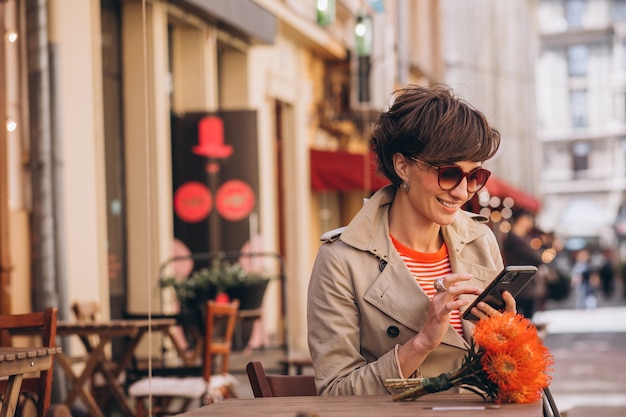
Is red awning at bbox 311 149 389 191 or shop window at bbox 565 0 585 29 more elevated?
shop window at bbox 565 0 585 29

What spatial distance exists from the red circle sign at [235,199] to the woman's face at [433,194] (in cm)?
914

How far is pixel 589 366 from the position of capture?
1452 centimetres

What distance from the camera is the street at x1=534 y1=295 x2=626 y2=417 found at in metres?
10.1

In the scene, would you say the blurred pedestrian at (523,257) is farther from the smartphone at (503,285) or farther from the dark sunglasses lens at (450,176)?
the smartphone at (503,285)

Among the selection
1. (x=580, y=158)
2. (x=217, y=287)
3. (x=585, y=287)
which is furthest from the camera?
(x=580, y=158)

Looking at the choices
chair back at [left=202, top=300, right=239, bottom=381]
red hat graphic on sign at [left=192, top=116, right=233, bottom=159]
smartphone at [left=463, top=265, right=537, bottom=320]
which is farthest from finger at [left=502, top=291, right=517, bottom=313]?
red hat graphic on sign at [left=192, top=116, right=233, bottom=159]

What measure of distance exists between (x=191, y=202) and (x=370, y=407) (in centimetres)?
960

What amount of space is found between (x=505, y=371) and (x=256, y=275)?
7567 millimetres

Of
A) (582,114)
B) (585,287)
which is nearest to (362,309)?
(585,287)

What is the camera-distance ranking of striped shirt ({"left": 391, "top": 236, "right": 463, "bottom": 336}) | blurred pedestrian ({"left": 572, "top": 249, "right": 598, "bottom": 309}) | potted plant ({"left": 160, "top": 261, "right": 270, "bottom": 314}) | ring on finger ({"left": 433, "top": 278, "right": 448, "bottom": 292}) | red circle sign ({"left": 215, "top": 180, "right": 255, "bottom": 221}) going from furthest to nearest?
blurred pedestrian ({"left": 572, "top": 249, "right": 598, "bottom": 309}) → red circle sign ({"left": 215, "top": 180, "right": 255, "bottom": 221}) → potted plant ({"left": 160, "top": 261, "right": 270, "bottom": 314}) → striped shirt ({"left": 391, "top": 236, "right": 463, "bottom": 336}) → ring on finger ({"left": 433, "top": 278, "right": 448, "bottom": 292})

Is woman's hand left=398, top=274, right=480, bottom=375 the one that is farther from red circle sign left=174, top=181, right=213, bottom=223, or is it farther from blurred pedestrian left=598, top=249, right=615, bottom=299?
blurred pedestrian left=598, top=249, right=615, bottom=299

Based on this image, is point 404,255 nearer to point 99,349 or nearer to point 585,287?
point 99,349


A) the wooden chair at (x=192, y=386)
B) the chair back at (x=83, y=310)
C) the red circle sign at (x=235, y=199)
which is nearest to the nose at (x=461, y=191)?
the wooden chair at (x=192, y=386)

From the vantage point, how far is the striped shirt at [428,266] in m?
3.68
